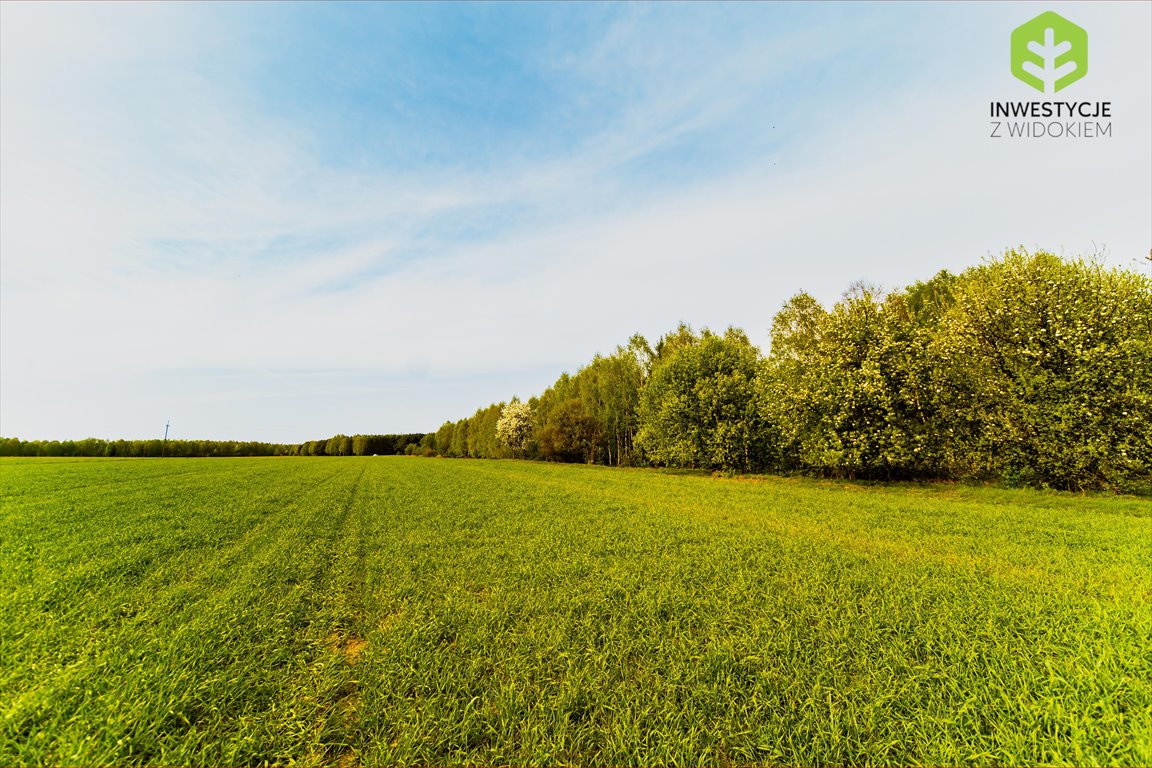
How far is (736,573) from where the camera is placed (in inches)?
286

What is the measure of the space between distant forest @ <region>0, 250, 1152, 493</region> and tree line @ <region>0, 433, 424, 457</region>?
376 feet

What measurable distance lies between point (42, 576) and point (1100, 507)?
1132 inches

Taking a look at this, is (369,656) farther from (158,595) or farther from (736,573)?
(736,573)

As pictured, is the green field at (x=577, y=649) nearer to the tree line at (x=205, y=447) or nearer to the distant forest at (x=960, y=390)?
the distant forest at (x=960, y=390)

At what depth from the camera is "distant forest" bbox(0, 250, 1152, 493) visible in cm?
1728

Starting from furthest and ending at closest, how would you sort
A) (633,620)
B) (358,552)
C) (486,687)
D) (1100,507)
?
1. (1100,507)
2. (358,552)
3. (633,620)
4. (486,687)

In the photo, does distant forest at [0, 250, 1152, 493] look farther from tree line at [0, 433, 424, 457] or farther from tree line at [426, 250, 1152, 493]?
tree line at [0, 433, 424, 457]

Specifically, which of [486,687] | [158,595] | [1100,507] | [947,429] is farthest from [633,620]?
[947,429]

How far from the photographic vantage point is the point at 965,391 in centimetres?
2147

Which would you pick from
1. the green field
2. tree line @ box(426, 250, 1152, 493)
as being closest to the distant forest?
tree line @ box(426, 250, 1152, 493)

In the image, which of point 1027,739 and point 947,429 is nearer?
point 1027,739

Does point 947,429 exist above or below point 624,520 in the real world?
above

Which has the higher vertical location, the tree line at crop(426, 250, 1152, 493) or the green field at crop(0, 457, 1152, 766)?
the tree line at crop(426, 250, 1152, 493)

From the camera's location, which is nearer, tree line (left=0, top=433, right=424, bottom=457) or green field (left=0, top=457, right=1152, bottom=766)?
green field (left=0, top=457, right=1152, bottom=766)
